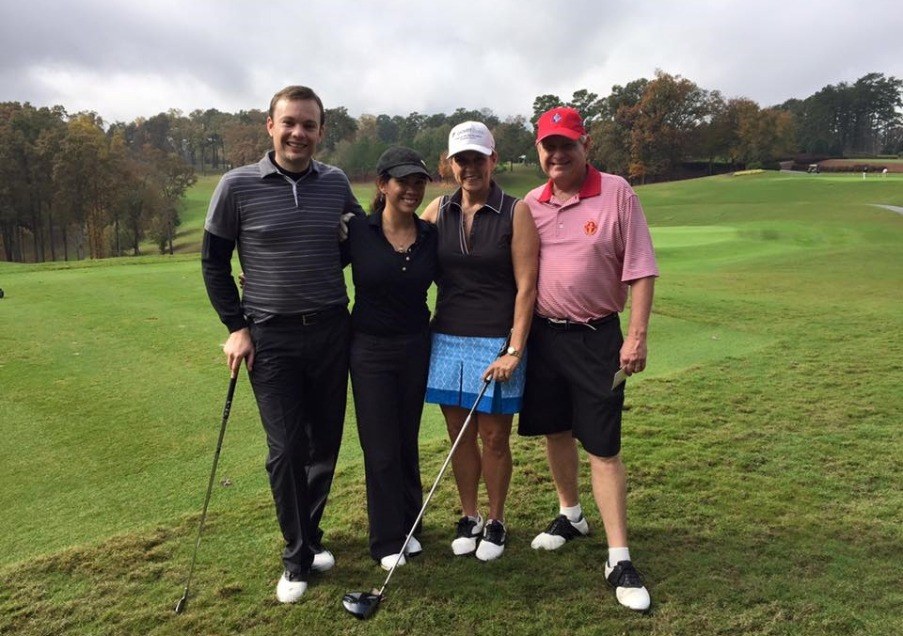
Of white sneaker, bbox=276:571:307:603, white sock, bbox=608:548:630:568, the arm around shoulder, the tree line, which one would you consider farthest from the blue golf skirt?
the tree line

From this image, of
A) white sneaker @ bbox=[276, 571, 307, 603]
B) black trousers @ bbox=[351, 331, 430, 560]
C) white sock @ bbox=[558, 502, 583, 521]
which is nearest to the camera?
white sneaker @ bbox=[276, 571, 307, 603]

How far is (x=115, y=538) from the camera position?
3447 millimetres

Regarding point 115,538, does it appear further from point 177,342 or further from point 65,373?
point 177,342

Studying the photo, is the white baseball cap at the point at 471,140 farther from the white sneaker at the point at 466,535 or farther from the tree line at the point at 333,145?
the tree line at the point at 333,145

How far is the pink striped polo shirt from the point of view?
3.19m

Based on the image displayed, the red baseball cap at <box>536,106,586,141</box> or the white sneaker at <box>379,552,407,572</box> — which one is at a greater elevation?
the red baseball cap at <box>536,106,586,141</box>

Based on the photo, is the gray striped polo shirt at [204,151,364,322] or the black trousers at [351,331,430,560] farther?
the black trousers at [351,331,430,560]

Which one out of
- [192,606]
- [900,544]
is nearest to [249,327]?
[192,606]

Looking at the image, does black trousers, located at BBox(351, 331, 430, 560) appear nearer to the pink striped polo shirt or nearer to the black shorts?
the black shorts

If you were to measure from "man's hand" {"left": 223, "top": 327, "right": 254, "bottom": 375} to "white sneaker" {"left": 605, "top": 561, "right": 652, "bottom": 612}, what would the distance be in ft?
6.67

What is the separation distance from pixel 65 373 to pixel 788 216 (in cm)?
3266

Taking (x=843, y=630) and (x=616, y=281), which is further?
(x=616, y=281)

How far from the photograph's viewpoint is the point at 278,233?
3.18 m

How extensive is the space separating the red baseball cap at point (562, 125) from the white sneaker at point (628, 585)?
2.09 meters
